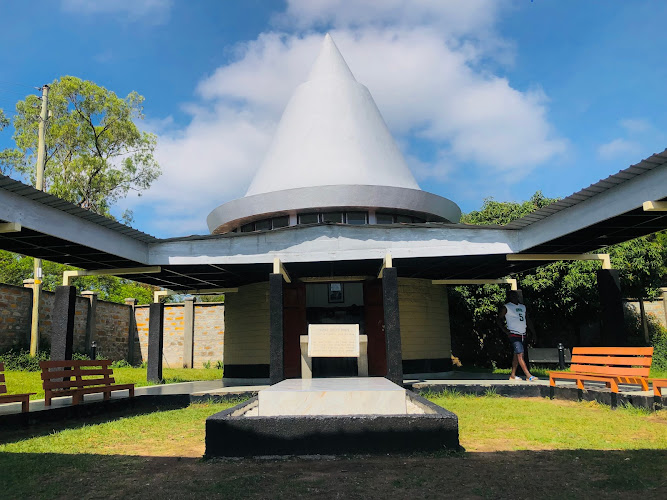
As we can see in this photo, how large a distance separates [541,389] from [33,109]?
85.2 ft

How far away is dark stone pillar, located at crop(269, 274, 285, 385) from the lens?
941 cm

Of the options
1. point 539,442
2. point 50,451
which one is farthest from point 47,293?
point 539,442

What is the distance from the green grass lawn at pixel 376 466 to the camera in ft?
13.1

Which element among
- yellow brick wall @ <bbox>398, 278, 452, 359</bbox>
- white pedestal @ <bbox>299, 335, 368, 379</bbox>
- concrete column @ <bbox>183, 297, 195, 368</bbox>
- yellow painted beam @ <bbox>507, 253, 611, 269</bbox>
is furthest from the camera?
concrete column @ <bbox>183, 297, 195, 368</bbox>

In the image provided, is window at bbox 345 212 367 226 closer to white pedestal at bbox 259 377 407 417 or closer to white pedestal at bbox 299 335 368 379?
white pedestal at bbox 299 335 368 379

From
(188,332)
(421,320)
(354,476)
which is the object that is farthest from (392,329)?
(188,332)

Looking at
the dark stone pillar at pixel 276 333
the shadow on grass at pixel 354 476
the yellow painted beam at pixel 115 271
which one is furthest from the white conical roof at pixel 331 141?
the shadow on grass at pixel 354 476

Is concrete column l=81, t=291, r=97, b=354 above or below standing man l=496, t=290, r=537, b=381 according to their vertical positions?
above

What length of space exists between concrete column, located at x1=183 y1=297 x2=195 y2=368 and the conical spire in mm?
10640

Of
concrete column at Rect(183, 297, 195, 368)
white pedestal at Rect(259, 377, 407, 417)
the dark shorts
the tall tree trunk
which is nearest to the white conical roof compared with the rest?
the dark shorts

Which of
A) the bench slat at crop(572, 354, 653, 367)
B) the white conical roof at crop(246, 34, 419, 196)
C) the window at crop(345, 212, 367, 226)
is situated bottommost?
the bench slat at crop(572, 354, 653, 367)

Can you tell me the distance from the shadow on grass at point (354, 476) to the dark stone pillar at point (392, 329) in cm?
413

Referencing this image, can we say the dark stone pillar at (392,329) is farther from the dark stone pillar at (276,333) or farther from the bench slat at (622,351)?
the bench slat at (622,351)

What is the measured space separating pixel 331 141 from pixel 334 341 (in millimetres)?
6326
